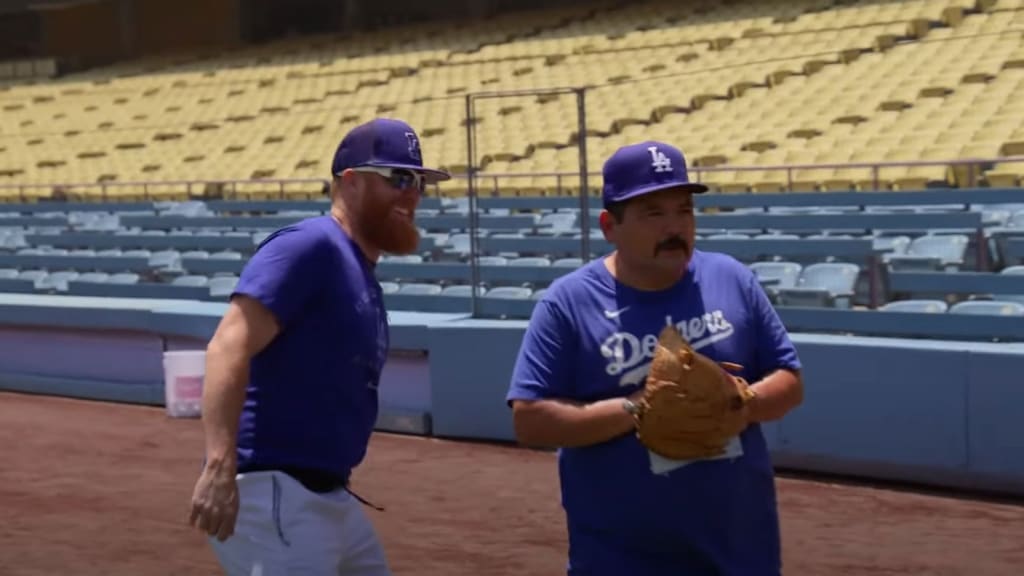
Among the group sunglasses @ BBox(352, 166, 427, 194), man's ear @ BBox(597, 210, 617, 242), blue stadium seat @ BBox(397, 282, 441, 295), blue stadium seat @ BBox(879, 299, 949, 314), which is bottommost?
blue stadium seat @ BBox(397, 282, 441, 295)

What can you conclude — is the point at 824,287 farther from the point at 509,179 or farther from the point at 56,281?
the point at 56,281

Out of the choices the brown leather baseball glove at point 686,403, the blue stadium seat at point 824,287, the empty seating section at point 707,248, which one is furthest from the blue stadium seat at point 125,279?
the brown leather baseball glove at point 686,403

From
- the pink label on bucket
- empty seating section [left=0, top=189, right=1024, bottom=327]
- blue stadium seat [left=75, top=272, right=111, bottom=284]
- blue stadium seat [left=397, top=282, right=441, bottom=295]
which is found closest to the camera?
empty seating section [left=0, top=189, right=1024, bottom=327]

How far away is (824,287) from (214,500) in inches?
248

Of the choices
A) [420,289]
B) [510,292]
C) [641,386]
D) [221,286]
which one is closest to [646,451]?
[641,386]

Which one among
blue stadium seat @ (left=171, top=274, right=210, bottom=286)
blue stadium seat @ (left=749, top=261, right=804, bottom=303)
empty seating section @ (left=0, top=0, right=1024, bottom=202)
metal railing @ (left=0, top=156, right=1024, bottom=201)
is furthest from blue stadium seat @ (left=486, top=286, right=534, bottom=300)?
blue stadium seat @ (left=171, top=274, right=210, bottom=286)

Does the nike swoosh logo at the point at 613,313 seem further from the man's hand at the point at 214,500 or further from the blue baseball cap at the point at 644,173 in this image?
the man's hand at the point at 214,500

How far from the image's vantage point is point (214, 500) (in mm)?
3102

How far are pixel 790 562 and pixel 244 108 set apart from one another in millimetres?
14741

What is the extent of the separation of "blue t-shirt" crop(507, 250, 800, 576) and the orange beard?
39 centimetres

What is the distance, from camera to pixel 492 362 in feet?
32.4

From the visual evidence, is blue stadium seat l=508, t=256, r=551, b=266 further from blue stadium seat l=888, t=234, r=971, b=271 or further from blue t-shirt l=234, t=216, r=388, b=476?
blue t-shirt l=234, t=216, r=388, b=476

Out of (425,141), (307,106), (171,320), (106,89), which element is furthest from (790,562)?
(106,89)

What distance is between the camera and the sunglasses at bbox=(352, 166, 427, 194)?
3336mm
